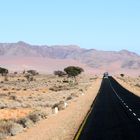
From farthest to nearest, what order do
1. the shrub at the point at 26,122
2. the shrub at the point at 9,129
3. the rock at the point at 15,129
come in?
the shrub at the point at 26,122 < the rock at the point at 15,129 < the shrub at the point at 9,129

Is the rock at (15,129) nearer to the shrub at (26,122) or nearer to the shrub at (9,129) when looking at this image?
the shrub at (9,129)

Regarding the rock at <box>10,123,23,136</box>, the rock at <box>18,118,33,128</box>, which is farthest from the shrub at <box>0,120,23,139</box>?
the rock at <box>18,118,33,128</box>

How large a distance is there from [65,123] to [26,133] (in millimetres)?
4844

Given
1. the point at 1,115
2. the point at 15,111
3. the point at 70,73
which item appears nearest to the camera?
the point at 1,115

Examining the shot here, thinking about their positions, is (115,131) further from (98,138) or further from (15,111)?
(15,111)

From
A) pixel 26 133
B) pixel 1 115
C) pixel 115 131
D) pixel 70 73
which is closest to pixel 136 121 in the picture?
pixel 115 131

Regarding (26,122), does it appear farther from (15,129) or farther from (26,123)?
(15,129)

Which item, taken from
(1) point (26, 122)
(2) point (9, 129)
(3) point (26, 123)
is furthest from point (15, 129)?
(1) point (26, 122)

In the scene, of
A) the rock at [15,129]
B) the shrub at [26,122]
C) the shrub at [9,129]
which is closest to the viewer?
the shrub at [9,129]

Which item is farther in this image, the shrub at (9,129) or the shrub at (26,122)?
the shrub at (26,122)

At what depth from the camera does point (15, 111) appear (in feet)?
118

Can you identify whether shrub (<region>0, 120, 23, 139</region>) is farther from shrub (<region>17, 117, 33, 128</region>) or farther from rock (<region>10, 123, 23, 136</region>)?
shrub (<region>17, 117, 33, 128</region>)

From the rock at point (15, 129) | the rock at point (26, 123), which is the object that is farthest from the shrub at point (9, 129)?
the rock at point (26, 123)

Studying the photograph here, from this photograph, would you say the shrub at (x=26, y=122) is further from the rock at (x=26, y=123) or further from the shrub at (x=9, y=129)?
the shrub at (x=9, y=129)
